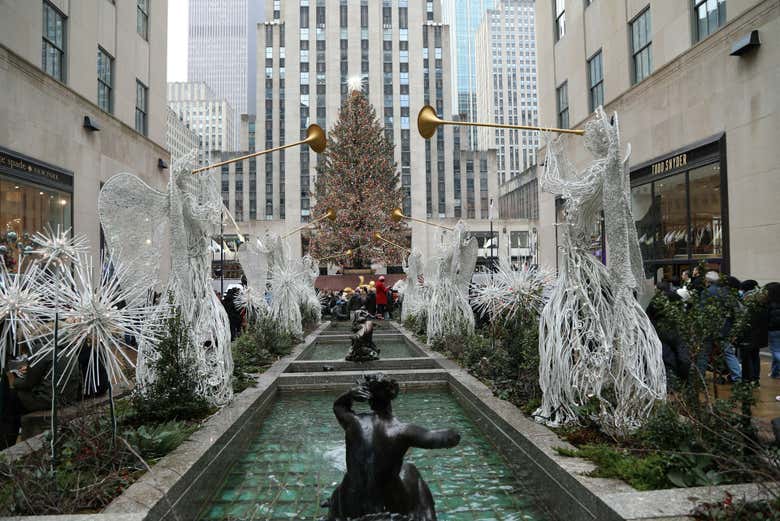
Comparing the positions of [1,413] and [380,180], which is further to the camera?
[380,180]

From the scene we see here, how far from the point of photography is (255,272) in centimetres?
1389

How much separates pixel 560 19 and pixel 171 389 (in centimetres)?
2398

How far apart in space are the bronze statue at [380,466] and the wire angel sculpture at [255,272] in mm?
10715

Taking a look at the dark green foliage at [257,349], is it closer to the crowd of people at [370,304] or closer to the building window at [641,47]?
the crowd of people at [370,304]

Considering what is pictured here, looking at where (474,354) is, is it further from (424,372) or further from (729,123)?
(729,123)

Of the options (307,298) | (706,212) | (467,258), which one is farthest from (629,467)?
(307,298)

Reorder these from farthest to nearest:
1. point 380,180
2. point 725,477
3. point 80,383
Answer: point 380,180 < point 80,383 < point 725,477

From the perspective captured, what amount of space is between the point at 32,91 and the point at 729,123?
17.8 metres

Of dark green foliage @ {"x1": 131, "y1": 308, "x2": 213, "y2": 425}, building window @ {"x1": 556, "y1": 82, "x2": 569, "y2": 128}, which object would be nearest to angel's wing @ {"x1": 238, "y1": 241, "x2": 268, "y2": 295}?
dark green foliage @ {"x1": 131, "y1": 308, "x2": 213, "y2": 425}

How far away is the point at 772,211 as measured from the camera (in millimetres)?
12094

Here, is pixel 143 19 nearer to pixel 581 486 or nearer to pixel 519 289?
pixel 519 289

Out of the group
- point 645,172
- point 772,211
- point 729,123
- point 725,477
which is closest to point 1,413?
point 725,477

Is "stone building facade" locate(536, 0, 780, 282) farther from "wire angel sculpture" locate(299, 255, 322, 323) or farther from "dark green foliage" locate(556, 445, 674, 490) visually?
"wire angel sculpture" locate(299, 255, 322, 323)

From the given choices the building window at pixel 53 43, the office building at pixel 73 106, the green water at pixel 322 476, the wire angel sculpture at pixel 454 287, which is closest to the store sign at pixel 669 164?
the wire angel sculpture at pixel 454 287
